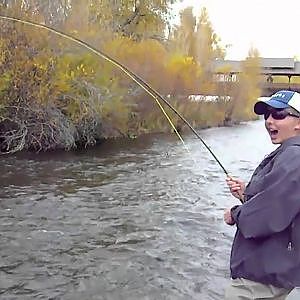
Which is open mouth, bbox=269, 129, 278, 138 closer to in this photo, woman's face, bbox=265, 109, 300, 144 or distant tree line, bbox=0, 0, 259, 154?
woman's face, bbox=265, 109, 300, 144

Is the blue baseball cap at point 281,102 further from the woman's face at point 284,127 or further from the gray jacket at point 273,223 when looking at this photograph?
the gray jacket at point 273,223

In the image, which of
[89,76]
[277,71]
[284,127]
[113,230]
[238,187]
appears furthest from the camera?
[277,71]

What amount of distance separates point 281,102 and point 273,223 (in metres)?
0.60

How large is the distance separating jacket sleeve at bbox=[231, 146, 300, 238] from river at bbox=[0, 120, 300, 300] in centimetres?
126

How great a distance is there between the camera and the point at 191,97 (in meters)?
30.0

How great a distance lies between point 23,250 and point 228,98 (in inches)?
1132

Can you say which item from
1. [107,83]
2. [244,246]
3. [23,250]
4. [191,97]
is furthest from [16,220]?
[191,97]

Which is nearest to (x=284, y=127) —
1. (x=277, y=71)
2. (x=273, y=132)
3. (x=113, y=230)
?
(x=273, y=132)

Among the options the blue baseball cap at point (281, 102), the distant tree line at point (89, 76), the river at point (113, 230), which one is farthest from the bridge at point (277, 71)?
the blue baseball cap at point (281, 102)

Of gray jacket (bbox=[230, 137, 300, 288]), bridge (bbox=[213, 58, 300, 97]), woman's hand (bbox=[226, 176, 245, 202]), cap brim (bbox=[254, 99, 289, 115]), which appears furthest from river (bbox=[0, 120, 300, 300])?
bridge (bbox=[213, 58, 300, 97])

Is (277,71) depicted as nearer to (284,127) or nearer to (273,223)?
(284,127)

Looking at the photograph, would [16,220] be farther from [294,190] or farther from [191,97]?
[191,97]

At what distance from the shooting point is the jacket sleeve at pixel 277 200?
2.43 meters

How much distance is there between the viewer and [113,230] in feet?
26.7
